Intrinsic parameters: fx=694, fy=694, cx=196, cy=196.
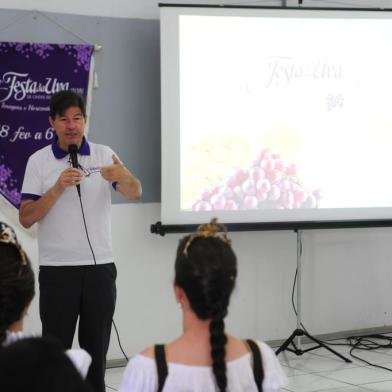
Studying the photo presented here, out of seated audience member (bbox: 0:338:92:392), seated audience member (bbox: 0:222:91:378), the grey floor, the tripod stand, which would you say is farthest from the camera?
the tripod stand

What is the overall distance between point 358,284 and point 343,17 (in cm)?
175

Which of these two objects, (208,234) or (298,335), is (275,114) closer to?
(298,335)

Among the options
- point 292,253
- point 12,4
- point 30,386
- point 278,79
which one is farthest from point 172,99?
point 30,386

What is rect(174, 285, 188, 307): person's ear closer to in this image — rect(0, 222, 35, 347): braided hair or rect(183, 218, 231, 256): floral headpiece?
rect(183, 218, 231, 256): floral headpiece

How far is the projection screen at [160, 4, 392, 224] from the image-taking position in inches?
155

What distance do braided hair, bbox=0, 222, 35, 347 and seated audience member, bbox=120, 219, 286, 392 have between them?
0.28 m

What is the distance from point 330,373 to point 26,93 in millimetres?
2242

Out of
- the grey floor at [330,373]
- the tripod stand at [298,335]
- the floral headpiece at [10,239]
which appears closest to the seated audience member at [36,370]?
the floral headpiece at [10,239]

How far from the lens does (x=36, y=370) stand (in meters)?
0.76

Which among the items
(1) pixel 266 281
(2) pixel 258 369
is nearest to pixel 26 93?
(1) pixel 266 281

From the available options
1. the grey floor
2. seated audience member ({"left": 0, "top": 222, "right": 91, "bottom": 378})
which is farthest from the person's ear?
the grey floor

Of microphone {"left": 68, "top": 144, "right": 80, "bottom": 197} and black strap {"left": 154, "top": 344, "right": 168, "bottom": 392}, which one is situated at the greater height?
microphone {"left": 68, "top": 144, "right": 80, "bottom": 197}

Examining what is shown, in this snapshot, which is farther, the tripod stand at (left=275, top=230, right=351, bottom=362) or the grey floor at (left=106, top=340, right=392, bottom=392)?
the tripod stand at (left=275, top=230, right=351, bottom=362)

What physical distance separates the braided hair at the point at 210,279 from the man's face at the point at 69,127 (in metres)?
1.08
